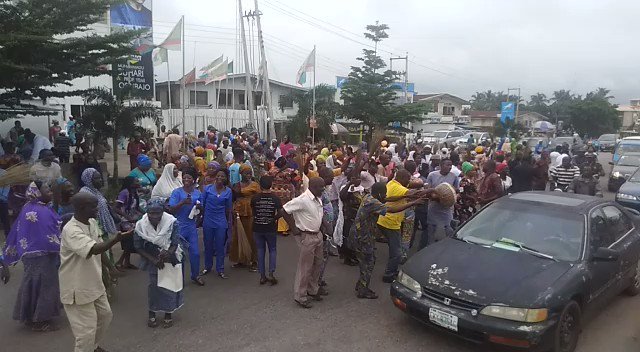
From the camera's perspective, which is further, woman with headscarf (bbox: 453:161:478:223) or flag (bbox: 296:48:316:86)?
flag (bbox: 296:48:316:86)

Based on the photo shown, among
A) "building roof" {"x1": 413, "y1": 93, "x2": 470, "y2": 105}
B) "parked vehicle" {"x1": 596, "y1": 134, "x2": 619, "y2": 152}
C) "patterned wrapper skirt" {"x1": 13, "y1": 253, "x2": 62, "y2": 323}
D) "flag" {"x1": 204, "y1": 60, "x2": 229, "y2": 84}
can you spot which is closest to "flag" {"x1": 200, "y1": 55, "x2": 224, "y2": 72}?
"flag" {"x1": 204, "y1": 60, "x2": 229, "y2": 84}

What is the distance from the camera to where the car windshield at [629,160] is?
15.4 m

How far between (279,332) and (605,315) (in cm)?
375

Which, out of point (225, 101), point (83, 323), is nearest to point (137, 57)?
point (83, 323)

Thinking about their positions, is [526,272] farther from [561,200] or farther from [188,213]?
[188,213]

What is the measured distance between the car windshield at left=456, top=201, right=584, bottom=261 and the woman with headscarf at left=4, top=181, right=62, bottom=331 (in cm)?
434

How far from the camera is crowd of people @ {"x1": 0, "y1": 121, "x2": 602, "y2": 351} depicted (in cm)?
384

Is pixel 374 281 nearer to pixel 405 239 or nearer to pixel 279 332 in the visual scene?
pixel 405 239

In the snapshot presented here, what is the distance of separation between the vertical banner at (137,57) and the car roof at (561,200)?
10.8 m

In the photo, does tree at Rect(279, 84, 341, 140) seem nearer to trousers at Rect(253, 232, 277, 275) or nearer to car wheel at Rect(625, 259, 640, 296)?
trousers at Rect(253, 232, 277, 275)

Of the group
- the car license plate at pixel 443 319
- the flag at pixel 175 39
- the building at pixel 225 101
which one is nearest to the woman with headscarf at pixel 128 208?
the car license plate at pixel 443 319

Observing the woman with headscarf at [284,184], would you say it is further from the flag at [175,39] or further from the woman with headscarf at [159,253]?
the flag at [175,39]

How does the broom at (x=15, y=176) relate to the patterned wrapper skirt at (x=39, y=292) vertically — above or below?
above

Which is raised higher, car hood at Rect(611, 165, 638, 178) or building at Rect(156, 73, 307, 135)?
building at Rect(156, 73, 307, 135)
